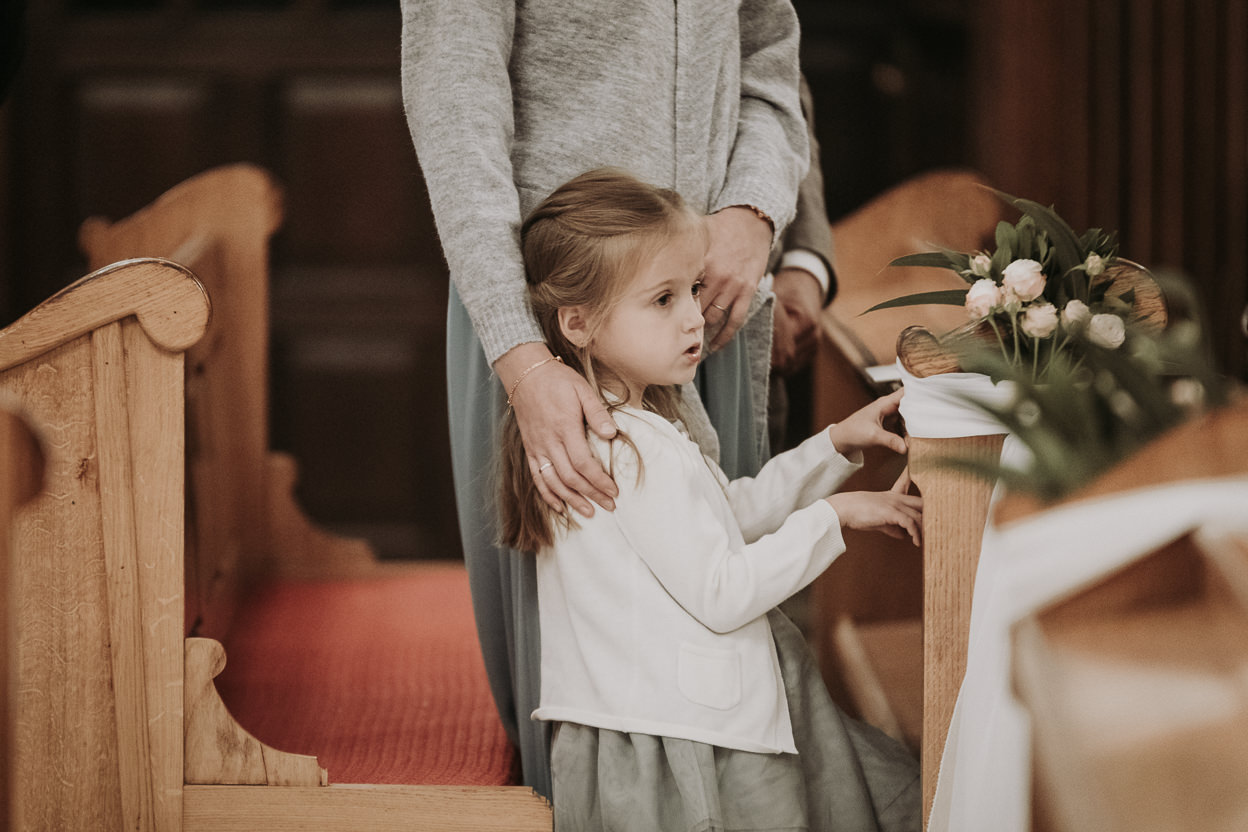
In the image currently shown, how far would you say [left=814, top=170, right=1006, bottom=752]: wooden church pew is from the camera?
187cm

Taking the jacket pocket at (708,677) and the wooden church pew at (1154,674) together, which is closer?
the wooden church pew at (1154,674)

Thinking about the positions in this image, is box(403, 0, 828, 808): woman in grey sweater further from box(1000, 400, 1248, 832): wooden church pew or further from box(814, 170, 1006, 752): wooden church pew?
box(1000, 400, 1248, 832): wooden church pew

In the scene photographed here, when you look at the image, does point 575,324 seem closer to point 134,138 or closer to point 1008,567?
point 1008,567

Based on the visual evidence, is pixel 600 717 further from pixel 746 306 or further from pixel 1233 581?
pixel 1233 581

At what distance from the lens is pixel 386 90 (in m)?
2.88

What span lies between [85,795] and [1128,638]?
3.58 ft

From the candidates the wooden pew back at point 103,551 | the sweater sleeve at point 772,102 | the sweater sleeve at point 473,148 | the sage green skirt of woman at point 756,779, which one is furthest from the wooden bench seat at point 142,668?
the sweater sleeve at point 772,102

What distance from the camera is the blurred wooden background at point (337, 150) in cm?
284

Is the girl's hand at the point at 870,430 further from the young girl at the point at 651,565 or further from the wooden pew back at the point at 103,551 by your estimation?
the wooden pew back at the point at 103,551

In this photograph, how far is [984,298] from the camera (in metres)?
1.13

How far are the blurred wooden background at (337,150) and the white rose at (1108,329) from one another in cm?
163

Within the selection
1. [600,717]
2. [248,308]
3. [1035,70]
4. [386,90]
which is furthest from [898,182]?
[600,717]

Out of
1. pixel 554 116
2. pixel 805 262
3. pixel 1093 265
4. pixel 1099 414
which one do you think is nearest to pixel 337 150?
pixel 805 262

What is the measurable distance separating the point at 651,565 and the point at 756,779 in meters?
0.24
